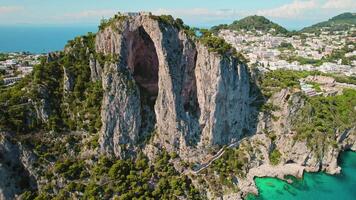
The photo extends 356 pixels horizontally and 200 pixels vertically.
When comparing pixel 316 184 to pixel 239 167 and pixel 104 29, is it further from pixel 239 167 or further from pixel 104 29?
pixel 104 29

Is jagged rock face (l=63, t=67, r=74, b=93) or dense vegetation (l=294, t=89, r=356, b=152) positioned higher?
jagged rock face (l=63, t=67, r=74, b=93)

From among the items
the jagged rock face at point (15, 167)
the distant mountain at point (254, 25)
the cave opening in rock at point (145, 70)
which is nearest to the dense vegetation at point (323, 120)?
the cave opening in rock at point (145, 70)

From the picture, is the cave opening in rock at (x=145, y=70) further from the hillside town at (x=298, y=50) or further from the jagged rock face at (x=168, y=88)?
the hillside town at (x=298, y=50)

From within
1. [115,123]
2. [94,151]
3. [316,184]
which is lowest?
[316,184]

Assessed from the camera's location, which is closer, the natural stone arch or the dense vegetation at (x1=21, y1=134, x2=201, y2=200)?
the dense vegetation at (x1=21, y1=134, x2=201, y2=200)

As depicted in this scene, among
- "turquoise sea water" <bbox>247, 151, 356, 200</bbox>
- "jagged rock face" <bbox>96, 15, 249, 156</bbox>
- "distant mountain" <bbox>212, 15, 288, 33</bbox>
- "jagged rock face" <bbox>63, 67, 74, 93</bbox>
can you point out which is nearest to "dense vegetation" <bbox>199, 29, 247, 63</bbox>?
"jagged rock face" <bbox>96, 15, 249, 156</bbox>

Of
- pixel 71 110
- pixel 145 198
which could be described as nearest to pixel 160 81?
pixel 71 110

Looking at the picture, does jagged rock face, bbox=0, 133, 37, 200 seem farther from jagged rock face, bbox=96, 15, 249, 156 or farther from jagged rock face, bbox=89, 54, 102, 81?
jagged rock face, bbox=89, 54, 102, 81
